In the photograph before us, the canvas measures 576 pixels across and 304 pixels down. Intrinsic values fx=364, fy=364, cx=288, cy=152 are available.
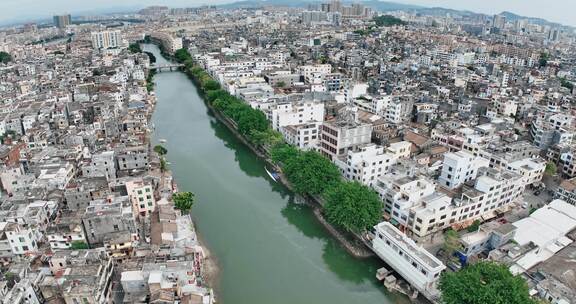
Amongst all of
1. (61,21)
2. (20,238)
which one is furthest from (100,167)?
(61,21)

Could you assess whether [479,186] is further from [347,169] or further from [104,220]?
[104,220]

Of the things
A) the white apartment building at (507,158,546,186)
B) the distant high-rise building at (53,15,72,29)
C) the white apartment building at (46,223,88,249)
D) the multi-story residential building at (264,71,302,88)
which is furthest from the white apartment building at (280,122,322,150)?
the distant high-rise building at (53,15,72,29)

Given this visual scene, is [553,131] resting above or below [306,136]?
above

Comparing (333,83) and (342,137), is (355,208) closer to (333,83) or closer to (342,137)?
(342,137)

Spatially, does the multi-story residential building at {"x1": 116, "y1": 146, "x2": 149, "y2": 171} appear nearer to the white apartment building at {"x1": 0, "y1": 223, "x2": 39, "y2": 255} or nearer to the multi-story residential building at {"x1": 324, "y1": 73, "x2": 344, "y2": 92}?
the white apartment building at {"x1": 0, "y1": 223, "x2": 39, "y2": 255}

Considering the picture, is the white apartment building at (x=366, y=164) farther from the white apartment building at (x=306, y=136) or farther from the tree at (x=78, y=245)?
the tree at (x=78, y=245)
